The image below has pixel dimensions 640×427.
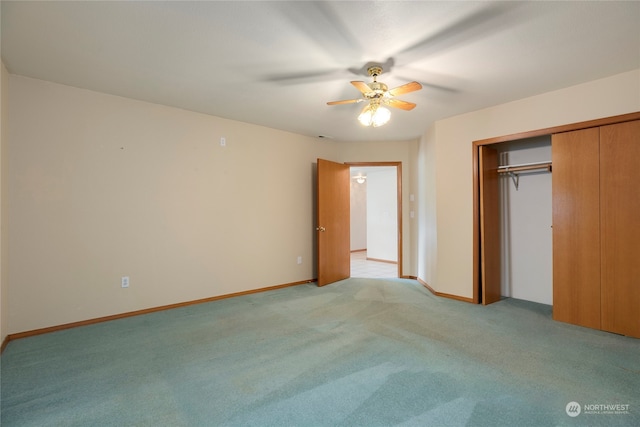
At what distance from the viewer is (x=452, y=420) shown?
1623mm

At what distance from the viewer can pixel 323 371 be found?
2139 millimetres

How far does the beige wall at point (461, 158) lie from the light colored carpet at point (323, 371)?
80cm

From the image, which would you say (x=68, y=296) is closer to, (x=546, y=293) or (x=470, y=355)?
(x=470, y=355)

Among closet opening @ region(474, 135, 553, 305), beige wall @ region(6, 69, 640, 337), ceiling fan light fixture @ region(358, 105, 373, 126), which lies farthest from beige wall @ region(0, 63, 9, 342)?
closet opening @ region(474, 135, 553, 305)

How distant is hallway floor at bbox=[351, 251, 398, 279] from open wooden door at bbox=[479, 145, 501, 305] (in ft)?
6.12

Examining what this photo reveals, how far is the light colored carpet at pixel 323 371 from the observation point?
1.69 meters

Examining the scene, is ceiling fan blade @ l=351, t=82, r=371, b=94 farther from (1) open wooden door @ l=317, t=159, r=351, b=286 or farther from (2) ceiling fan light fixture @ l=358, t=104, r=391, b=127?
(1) open wooden door @ l=317, t=159, r=351, b=286

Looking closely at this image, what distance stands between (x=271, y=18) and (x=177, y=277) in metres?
3.06

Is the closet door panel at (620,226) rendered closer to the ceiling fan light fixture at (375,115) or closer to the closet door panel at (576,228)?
the closet door panel at (576,228)

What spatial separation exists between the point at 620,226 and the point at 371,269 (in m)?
4.06

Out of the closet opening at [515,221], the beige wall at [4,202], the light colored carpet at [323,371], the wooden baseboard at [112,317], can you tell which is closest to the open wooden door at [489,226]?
the closet opening at [515,221]

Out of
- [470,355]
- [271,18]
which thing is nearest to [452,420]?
[470,355]

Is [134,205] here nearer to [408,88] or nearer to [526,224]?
[408,88]

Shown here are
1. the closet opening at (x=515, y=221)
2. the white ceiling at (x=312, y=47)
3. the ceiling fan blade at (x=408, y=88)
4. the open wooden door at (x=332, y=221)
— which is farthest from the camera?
the open wooden door at (x=332, y=221)
